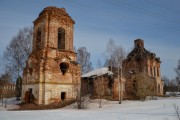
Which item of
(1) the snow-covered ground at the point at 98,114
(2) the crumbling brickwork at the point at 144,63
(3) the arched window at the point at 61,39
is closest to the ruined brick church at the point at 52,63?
(3) the arched window at the point at 61,39

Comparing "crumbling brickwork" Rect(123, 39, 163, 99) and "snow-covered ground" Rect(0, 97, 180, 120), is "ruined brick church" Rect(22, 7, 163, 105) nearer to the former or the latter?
"snow-covered ground" Rect(0, 97, 180, 120)

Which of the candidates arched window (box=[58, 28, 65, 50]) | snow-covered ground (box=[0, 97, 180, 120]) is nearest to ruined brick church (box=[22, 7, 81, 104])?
arched window (box=[58, 28, 65, 50])

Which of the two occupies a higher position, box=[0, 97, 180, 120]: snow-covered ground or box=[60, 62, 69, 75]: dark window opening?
box=[60, 62, 69, 75]: dark window opening

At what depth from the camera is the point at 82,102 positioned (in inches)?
765

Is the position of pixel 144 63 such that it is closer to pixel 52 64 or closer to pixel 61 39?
pixel 61 39

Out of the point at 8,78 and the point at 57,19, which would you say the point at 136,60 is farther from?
the point at 8,78

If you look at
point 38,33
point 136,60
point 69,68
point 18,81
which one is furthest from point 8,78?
point 136,60

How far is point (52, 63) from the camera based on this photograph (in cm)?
2352

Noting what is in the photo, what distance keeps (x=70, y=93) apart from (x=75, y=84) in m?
1.29

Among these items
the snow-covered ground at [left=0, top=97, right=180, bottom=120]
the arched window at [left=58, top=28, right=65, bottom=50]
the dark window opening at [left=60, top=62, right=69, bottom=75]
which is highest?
the arched window at [left=58, top=28, right=65, bottom=50]

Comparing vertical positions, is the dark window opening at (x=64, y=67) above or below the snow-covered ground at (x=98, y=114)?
above

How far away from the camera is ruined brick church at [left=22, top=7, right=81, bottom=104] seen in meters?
22.6

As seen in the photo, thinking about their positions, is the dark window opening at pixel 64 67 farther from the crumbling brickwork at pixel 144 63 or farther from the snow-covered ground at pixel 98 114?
the crumbling brickwork at pixel 144 63

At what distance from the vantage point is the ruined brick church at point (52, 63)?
22562 millimetres
